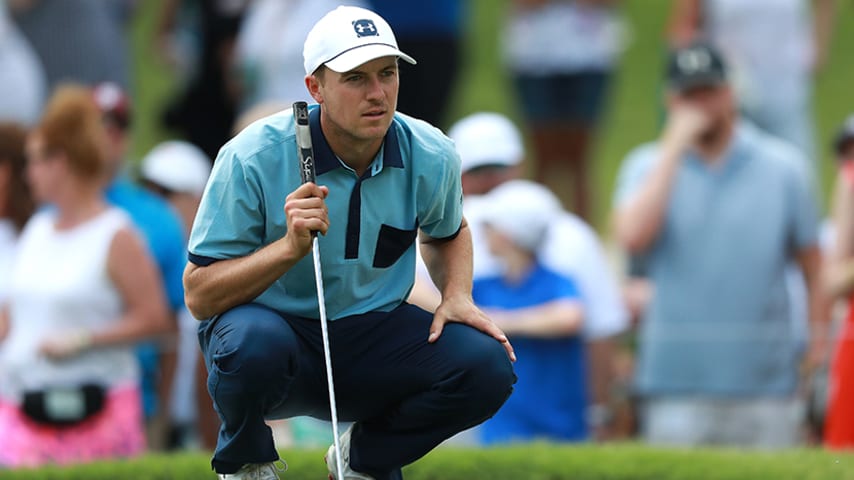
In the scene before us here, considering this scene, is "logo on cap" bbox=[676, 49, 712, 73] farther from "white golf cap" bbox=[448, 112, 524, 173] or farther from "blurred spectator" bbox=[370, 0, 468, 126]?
"blurred spectator" bbox=[370, 0, 468, 126]

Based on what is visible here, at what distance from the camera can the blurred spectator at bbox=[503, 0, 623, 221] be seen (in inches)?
453

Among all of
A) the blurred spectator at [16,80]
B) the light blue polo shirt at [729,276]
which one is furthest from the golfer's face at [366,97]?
the blurred spectator at [16,80]

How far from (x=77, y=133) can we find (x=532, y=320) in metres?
2.33

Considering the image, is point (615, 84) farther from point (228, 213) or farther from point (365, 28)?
point (228, 213)

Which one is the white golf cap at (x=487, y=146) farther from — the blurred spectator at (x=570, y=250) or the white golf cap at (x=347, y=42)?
the white golf cap at (x=347, y=42)

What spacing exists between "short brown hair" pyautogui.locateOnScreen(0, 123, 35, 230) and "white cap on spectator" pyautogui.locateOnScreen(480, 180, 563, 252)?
237 cm

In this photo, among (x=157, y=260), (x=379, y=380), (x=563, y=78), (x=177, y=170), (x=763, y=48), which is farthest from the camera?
(x=563, y=78)

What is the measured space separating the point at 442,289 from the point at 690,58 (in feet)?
11.1

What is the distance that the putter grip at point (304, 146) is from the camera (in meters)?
4.98

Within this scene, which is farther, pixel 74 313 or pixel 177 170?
pixel 177 170

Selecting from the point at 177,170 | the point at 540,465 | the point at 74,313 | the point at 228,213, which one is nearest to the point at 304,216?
the point at 228,213

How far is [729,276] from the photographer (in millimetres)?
8391

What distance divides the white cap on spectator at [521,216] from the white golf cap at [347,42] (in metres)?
3.20

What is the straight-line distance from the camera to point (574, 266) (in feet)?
28.9
